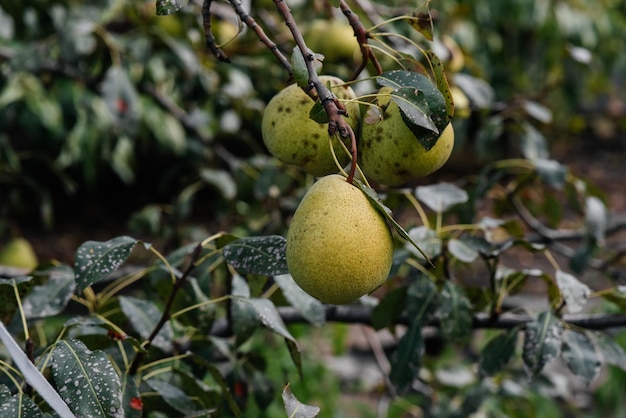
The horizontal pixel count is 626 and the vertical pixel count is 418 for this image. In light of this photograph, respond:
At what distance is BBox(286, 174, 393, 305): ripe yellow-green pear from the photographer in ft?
2.11

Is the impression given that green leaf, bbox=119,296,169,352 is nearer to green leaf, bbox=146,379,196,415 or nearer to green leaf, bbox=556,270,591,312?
green leaf, bbox=146,379,196,415

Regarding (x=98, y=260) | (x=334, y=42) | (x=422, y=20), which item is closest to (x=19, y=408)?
(x=98, y=260)

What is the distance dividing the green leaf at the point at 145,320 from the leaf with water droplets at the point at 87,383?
24cm

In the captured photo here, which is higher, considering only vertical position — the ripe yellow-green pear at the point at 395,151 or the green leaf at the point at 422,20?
the green leaf at the point at 422,20

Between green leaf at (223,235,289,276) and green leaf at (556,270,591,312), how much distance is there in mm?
371

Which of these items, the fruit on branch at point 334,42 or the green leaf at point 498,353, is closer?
the green leaf at point 498,353

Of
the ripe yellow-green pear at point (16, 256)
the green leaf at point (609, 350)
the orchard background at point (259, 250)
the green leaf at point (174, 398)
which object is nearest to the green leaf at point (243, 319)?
the orchard background at point (259, 250)

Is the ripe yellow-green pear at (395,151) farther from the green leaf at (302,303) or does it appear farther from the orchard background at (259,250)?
the green leaf at (302,303)

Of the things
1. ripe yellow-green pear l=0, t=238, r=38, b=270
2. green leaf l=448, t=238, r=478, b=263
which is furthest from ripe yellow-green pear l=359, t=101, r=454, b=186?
ripe yellow-green pear l=0, t=238, r=38, b=270

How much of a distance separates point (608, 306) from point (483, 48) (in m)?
2.34

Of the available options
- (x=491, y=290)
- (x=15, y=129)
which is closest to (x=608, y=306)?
(x=491, y=290)

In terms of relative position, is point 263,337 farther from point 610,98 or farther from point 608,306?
point 610,98

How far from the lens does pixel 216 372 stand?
0.93 meters

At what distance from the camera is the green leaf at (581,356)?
3.25 feet
